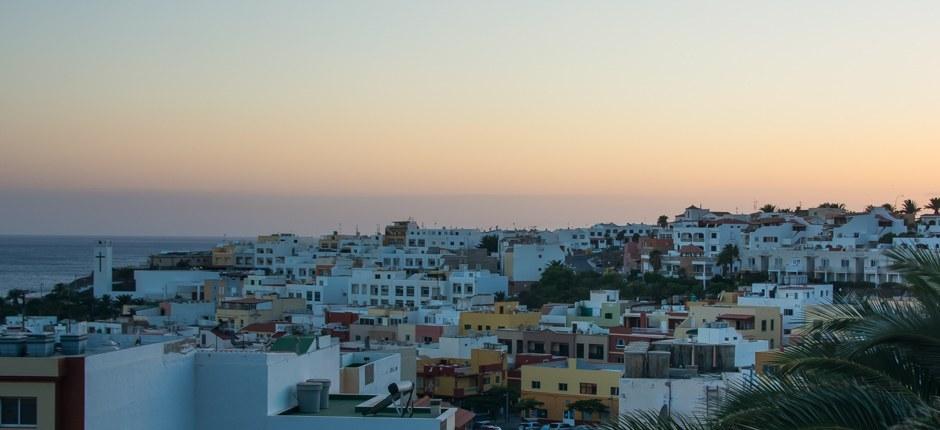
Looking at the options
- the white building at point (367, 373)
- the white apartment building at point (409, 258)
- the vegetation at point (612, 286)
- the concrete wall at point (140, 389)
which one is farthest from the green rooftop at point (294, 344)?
the white apartment building at point (409, 258)

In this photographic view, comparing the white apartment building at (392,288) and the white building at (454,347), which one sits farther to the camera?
the white apartment building at (392,288)

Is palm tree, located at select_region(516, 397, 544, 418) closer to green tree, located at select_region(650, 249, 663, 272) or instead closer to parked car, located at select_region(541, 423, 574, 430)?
parked car, located at select_region(541, 423, 574, 430)

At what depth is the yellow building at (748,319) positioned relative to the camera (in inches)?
1597

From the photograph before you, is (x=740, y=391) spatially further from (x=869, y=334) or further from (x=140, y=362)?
(x=140, y=362)

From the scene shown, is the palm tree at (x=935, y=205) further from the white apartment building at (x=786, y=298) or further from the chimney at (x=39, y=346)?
the chimney at (x=39, y=346)

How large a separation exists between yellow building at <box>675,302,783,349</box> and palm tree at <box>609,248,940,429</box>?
32694 mm

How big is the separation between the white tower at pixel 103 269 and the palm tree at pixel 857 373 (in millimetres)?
64063

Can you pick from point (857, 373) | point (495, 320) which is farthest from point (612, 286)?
point (857, 373)

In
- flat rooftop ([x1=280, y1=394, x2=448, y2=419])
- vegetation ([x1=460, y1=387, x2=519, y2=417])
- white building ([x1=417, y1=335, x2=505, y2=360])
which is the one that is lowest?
vegetation ([x1=460, y1=387, x2=519, y2=417])

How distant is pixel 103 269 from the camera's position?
69688 mm

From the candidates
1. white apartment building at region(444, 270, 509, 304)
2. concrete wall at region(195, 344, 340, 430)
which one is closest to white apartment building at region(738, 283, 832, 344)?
white apartment building at region(444, 270, 509, 304)

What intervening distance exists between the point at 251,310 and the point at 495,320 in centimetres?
1102

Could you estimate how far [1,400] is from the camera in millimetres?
10898

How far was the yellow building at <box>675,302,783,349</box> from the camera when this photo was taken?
40.6m
